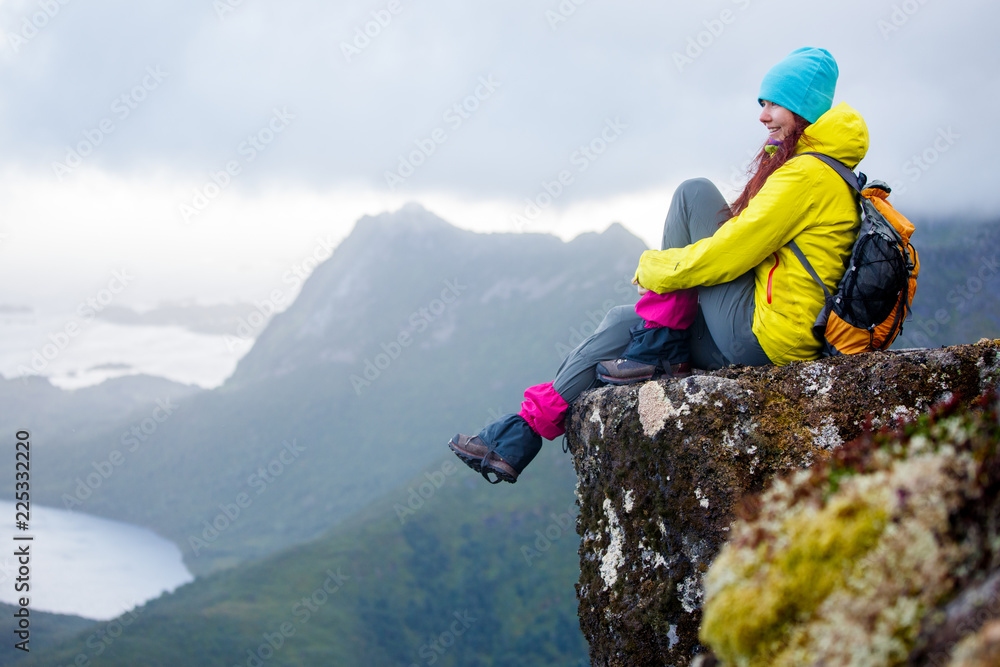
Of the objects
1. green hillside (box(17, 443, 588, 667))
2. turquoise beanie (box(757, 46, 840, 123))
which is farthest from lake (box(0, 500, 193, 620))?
turquoise beanie (box(757, 46, 840, 123))

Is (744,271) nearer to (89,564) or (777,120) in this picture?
(777,120)

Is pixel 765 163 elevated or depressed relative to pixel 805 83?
depressed

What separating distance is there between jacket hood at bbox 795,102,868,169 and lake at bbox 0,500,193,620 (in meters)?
136

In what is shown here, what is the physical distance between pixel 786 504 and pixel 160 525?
632 feet

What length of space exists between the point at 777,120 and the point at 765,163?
0.28 metres

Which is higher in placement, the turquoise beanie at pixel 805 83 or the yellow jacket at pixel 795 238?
the turquoise beanie at pixel 805 83

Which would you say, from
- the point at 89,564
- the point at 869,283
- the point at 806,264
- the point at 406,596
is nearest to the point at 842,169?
the point at 806,264

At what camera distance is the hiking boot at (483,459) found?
16.8 feet

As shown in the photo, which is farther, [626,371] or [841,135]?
[626,371]

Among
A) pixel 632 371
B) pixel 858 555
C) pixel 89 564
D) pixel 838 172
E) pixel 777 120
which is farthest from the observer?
pixel 89 564

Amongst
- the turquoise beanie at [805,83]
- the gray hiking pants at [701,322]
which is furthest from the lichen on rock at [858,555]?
the turquoise beanie at [805,83]

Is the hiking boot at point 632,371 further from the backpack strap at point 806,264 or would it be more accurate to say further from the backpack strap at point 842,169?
the backpack strap at point 842,169

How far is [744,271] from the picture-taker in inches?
167

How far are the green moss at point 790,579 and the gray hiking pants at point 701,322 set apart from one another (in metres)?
2.76
